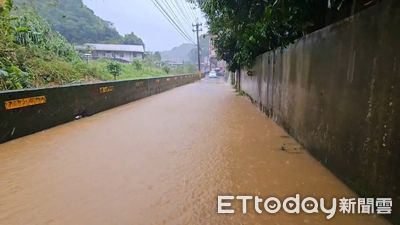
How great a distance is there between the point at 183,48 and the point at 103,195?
178144 mm

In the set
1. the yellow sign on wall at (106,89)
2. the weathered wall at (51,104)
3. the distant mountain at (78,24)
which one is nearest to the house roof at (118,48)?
the distant mountain at (78,24)

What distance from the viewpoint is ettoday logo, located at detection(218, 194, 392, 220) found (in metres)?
2.94

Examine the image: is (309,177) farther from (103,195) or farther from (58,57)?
(58,57)

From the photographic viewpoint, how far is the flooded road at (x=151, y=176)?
2.85 meters

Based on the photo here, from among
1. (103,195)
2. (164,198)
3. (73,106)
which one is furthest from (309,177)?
(73,106)

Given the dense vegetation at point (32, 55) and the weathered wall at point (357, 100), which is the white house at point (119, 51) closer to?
the dense vegetation at point (32, 55)

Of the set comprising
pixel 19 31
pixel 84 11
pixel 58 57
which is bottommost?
pixel 58 57

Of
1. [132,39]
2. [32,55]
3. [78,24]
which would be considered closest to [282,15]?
[32,55]

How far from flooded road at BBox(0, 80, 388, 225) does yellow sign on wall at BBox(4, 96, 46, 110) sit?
23.9 inches

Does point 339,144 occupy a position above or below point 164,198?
above

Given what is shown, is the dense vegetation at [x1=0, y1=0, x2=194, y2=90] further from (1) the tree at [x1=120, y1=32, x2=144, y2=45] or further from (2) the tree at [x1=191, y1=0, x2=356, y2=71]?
(1) the tree at [x1=120, y1=32, x2=144, y2=45]

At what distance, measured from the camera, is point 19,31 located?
36.2 feet

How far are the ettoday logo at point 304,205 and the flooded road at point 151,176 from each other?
10cm

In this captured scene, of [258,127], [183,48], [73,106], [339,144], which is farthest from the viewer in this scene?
[183,48]
